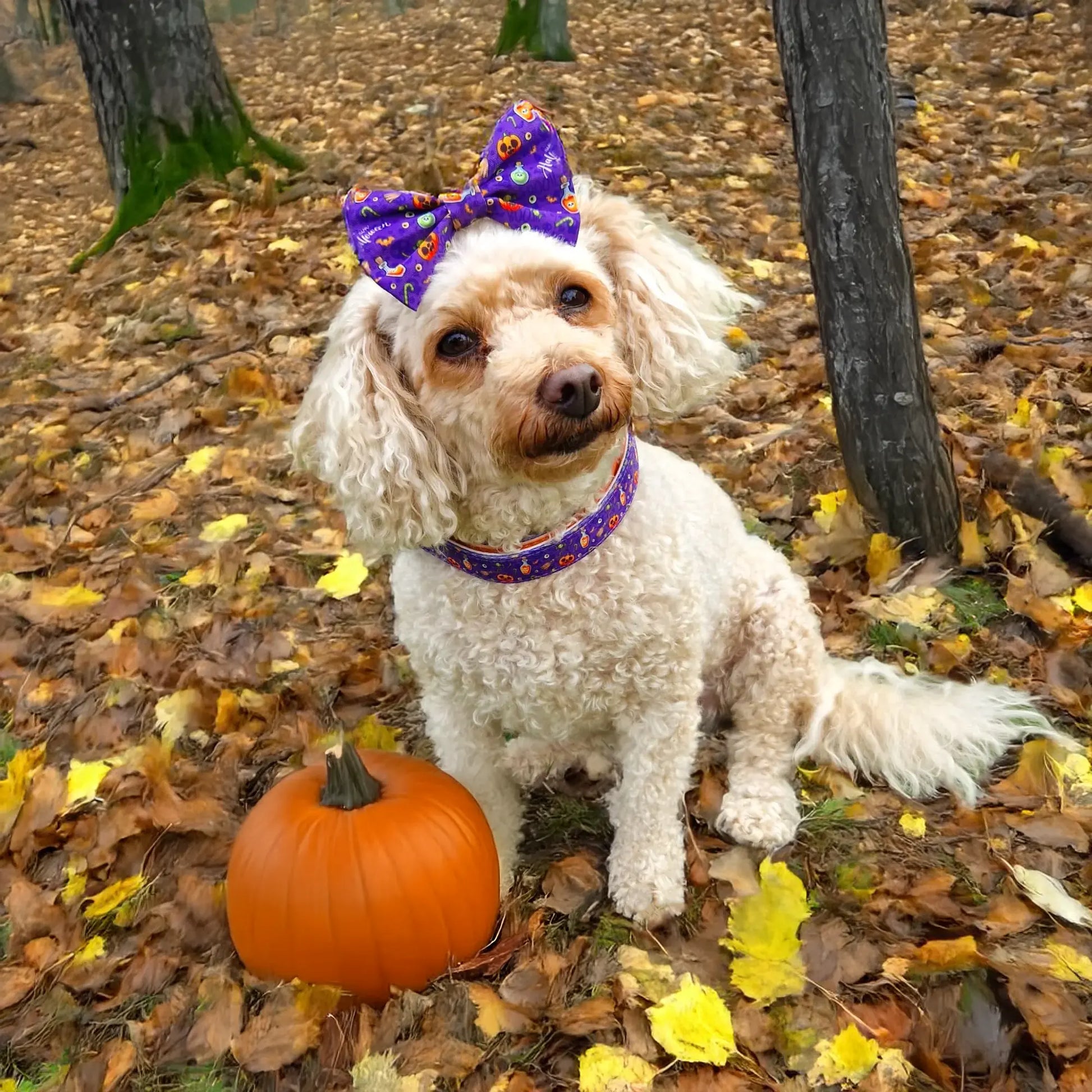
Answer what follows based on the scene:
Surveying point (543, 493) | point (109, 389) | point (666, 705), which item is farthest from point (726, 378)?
point (109, 389)

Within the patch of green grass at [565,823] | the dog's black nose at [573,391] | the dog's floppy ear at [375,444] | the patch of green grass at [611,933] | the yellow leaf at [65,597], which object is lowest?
the patch of green grass at [565,823]

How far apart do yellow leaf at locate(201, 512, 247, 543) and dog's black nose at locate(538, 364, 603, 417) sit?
2.54 metres

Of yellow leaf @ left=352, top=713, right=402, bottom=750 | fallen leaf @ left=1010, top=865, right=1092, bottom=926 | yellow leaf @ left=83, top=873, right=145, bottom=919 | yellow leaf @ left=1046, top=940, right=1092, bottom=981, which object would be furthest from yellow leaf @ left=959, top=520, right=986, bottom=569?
yellow leaf @ left=83, top=873, right=145, bottom=919

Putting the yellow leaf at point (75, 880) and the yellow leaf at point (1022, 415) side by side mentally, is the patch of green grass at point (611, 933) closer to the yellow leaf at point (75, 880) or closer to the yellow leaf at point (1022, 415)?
the yellow leaf at point (75, 880)

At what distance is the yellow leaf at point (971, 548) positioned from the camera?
139 inches

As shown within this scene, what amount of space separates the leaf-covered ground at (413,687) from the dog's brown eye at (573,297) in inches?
61.6

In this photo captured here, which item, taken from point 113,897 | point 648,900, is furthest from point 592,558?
point 113,897

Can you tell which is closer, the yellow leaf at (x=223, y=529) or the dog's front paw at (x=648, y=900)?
the dog's front paw at (x=648, y=900)

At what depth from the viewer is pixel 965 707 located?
2842mm

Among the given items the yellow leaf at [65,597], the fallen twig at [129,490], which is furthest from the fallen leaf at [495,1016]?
the fallen twig at [129,490]

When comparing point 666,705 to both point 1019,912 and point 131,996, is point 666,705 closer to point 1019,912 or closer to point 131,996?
point 1019,912

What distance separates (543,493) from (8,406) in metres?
4.35

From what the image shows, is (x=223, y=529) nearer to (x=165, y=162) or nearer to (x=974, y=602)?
(x=974, y=602)

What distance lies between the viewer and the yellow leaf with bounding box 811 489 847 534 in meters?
3.82
